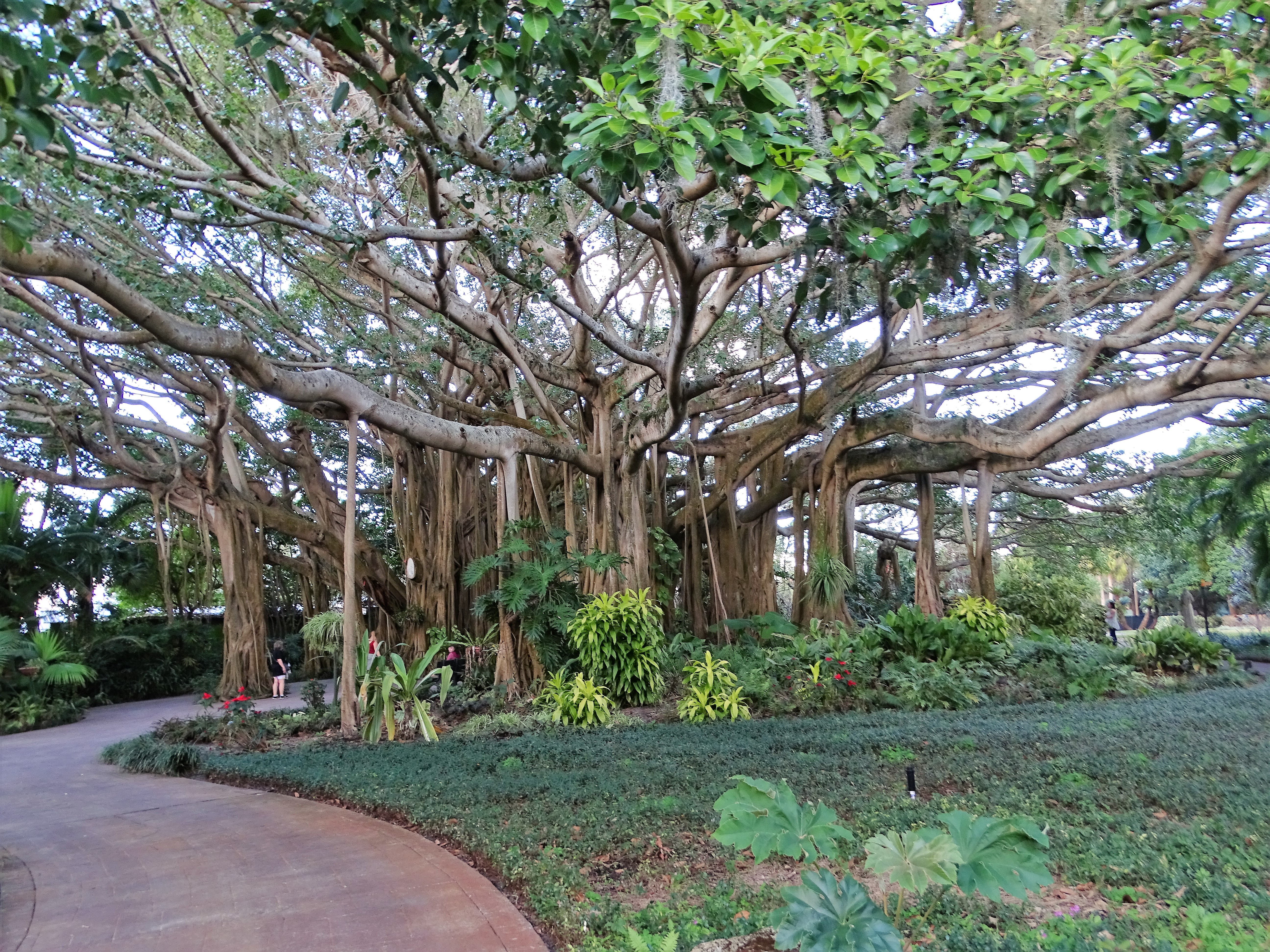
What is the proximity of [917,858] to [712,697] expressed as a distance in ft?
17.8

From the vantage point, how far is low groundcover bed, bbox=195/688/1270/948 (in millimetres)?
3178

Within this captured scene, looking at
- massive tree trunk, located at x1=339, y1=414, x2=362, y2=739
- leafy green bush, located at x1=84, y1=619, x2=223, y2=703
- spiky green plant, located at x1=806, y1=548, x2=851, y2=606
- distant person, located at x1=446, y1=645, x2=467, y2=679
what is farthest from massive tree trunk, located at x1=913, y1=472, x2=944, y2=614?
leafy green bush, located at x1=84, y1=619, x2=223, y2=703

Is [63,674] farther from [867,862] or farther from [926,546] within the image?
[867,862]

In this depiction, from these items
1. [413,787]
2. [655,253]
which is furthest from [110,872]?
[655,253]

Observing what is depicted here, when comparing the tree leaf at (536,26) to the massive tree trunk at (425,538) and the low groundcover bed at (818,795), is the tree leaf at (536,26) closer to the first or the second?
the low groundcover bed at (818,795)

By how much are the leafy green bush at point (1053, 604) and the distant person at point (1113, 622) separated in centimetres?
17

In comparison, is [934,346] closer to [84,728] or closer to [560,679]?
[560,679]

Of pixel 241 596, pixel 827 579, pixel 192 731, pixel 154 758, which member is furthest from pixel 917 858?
pixel 241 596

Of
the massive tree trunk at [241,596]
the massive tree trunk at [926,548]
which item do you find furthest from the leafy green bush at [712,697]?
the massive tree trunk at [241,596]

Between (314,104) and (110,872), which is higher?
(314,104)

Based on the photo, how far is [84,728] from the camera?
10.9 metres

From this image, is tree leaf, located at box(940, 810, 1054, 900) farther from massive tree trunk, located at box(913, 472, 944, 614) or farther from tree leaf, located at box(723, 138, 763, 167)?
massive tree trunk, located at box(913, 472, 944, 614)

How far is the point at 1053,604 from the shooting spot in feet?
47.7

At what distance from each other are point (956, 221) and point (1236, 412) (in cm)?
848
